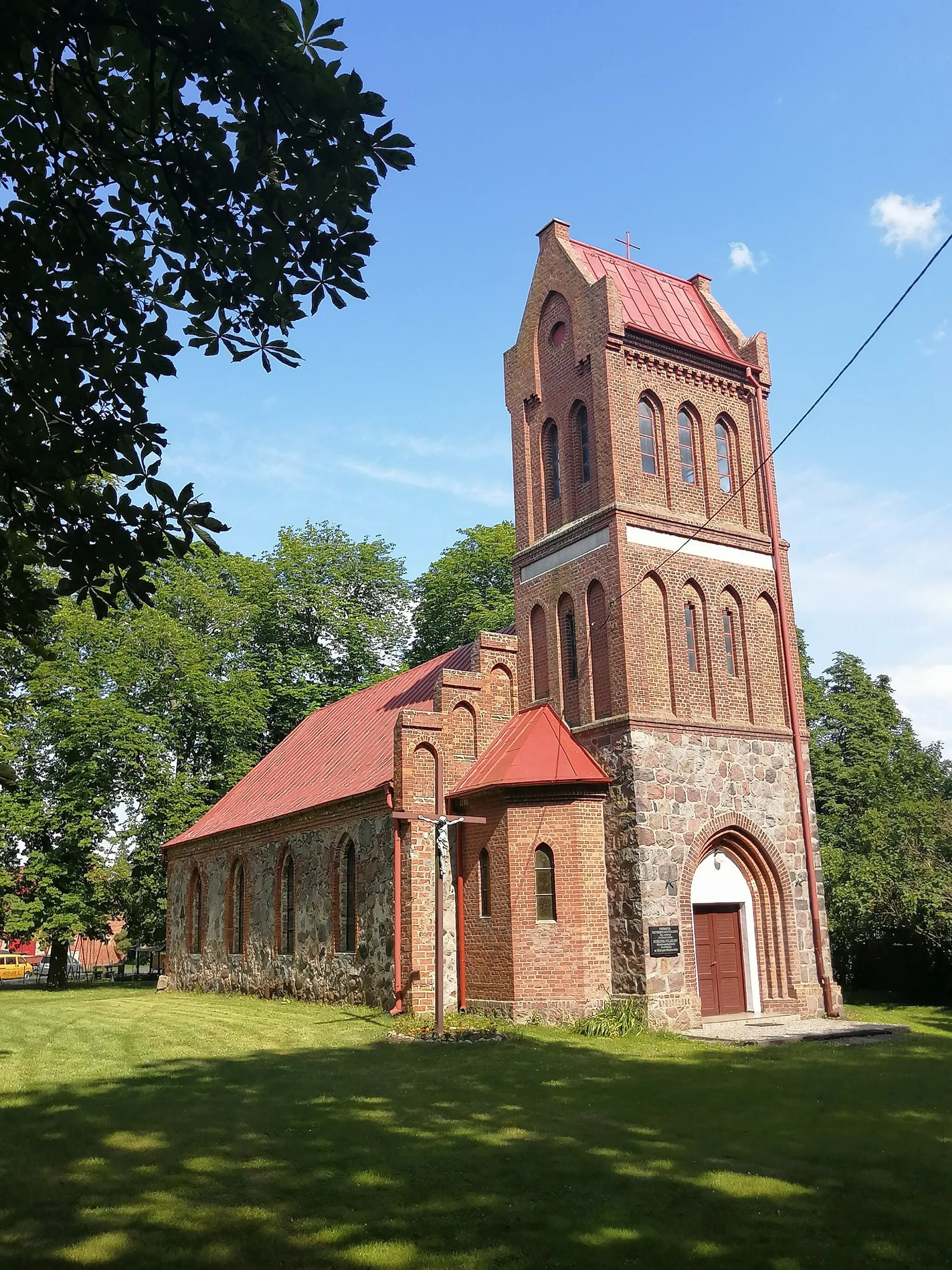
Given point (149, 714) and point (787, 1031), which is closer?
point (787, 1031)

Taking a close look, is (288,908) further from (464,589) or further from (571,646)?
(464,589)

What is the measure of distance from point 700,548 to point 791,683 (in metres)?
3.38

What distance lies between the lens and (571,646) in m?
22.0

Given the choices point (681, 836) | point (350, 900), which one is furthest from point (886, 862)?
point (350, 900)

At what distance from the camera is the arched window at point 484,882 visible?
1995 cm

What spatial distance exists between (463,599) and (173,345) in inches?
1285

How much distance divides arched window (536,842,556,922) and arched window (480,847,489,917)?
1.08 metres

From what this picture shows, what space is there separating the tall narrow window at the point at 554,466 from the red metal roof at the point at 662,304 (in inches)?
112

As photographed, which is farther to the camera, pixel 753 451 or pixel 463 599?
pixel 463 599

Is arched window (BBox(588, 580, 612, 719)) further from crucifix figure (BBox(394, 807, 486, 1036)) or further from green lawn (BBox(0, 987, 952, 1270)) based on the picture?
green lawn (BBox(0, 987, 952, 1270))

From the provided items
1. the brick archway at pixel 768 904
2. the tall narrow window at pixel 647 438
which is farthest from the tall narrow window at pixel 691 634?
the brick archway at pixel 768 904

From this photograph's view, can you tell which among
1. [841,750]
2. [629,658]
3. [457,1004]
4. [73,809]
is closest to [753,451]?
[629,658]

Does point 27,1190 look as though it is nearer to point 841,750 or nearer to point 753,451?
point 753,451

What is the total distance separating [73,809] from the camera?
1315 inches
